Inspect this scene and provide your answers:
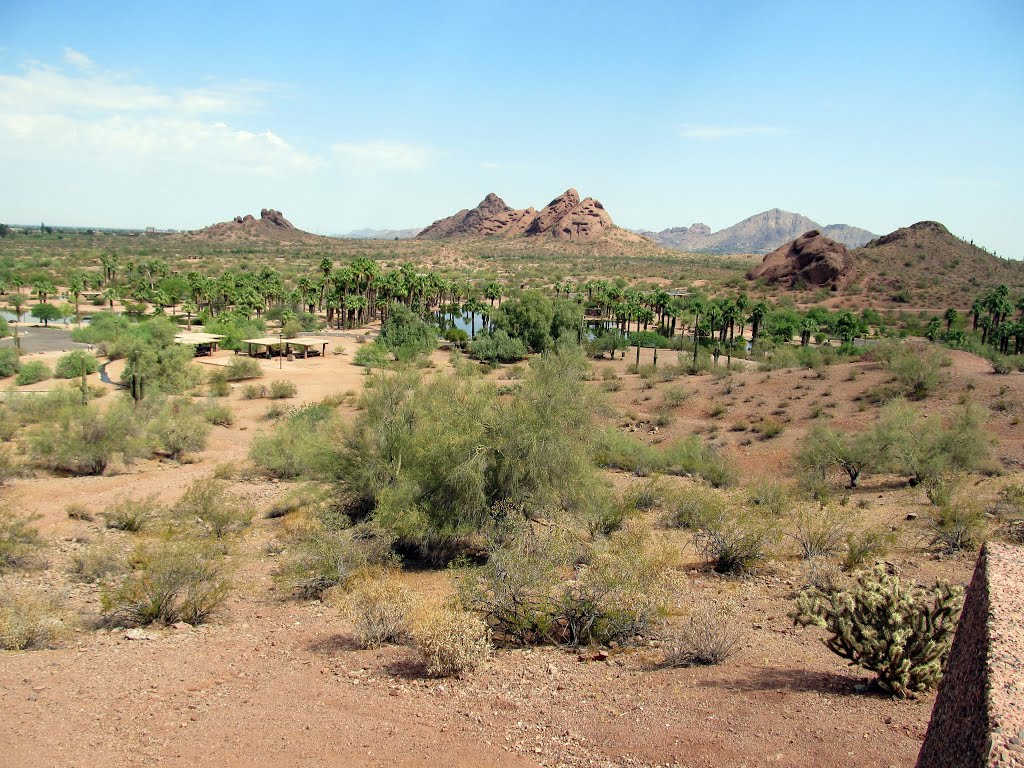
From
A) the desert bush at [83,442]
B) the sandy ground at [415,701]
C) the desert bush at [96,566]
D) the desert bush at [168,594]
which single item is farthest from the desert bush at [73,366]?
the desert bush at [168,594]

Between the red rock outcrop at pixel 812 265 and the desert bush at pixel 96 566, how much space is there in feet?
337

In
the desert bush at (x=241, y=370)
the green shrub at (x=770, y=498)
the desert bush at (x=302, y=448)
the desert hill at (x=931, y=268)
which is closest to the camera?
the desert bush at (x=302, y=448)

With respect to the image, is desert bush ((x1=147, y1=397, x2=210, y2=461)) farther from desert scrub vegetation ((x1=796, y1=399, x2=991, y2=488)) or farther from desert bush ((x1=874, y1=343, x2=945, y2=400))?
desert bush ((x1=874, y1=343, x2=945, y2=400))

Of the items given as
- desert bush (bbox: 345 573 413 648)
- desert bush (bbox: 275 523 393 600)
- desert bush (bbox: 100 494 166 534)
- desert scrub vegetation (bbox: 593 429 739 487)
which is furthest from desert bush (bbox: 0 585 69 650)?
desert scrub vegetation (bbox: 593 429 739 487)

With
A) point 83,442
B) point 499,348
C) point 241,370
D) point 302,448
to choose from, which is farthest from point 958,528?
point 499,348

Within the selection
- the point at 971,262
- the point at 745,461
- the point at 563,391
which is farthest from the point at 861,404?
the point at 971,262

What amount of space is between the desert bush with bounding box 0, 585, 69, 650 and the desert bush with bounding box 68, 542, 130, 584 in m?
1.90

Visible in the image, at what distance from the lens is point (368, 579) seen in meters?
14.6

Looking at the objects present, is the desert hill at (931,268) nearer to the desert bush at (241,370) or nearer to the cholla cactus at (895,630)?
the desert bush at (241,370)

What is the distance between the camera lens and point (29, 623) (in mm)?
11828

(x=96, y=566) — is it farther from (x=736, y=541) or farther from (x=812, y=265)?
(x=812, y=265)

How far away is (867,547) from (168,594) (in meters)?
14.2

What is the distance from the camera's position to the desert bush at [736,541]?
634 inches

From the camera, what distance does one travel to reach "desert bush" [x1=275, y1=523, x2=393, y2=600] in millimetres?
14992
